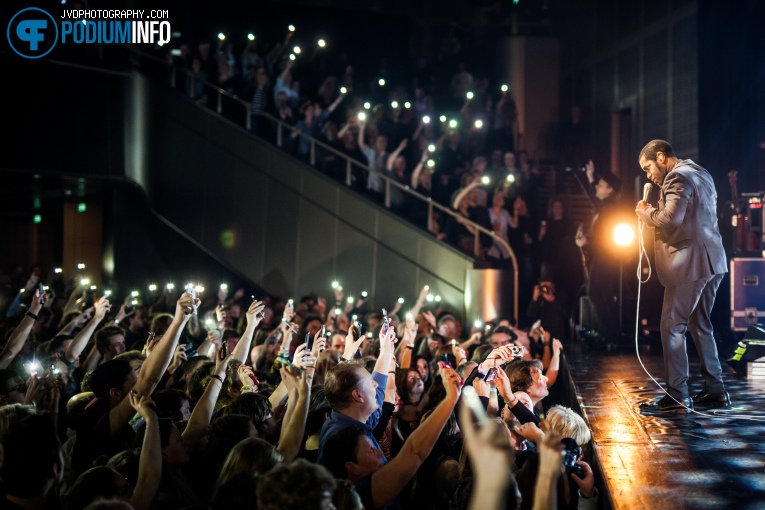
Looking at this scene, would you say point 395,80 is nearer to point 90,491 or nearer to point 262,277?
point 262,277

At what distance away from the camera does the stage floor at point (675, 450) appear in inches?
145

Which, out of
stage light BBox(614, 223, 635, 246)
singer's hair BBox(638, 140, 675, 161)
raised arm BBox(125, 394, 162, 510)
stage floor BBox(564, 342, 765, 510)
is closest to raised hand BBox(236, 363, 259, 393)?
raised arm BBox(125, 394, 162, 510)

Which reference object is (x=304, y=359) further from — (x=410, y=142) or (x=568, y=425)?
(x=410, y=142)

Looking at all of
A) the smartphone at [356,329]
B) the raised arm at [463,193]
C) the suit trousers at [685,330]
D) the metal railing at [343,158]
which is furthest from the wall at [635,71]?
the smartphone at [356,329]

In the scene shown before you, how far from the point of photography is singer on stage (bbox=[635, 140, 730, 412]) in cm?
566

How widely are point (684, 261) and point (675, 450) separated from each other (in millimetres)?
1637

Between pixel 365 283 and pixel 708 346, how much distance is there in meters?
9.49

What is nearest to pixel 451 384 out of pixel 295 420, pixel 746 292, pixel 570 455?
pixel 295 420

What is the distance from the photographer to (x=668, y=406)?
19.0ft

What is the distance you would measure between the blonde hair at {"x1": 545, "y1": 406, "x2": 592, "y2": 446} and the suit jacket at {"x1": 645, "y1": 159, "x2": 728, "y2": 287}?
174cm

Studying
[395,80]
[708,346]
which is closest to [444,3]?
[395,80]

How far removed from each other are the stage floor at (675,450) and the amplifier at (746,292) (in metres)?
2.55

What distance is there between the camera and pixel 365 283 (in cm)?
1495

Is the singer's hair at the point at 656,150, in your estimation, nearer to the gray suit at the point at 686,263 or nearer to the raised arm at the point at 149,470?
the gray suit at the point at 686,263
